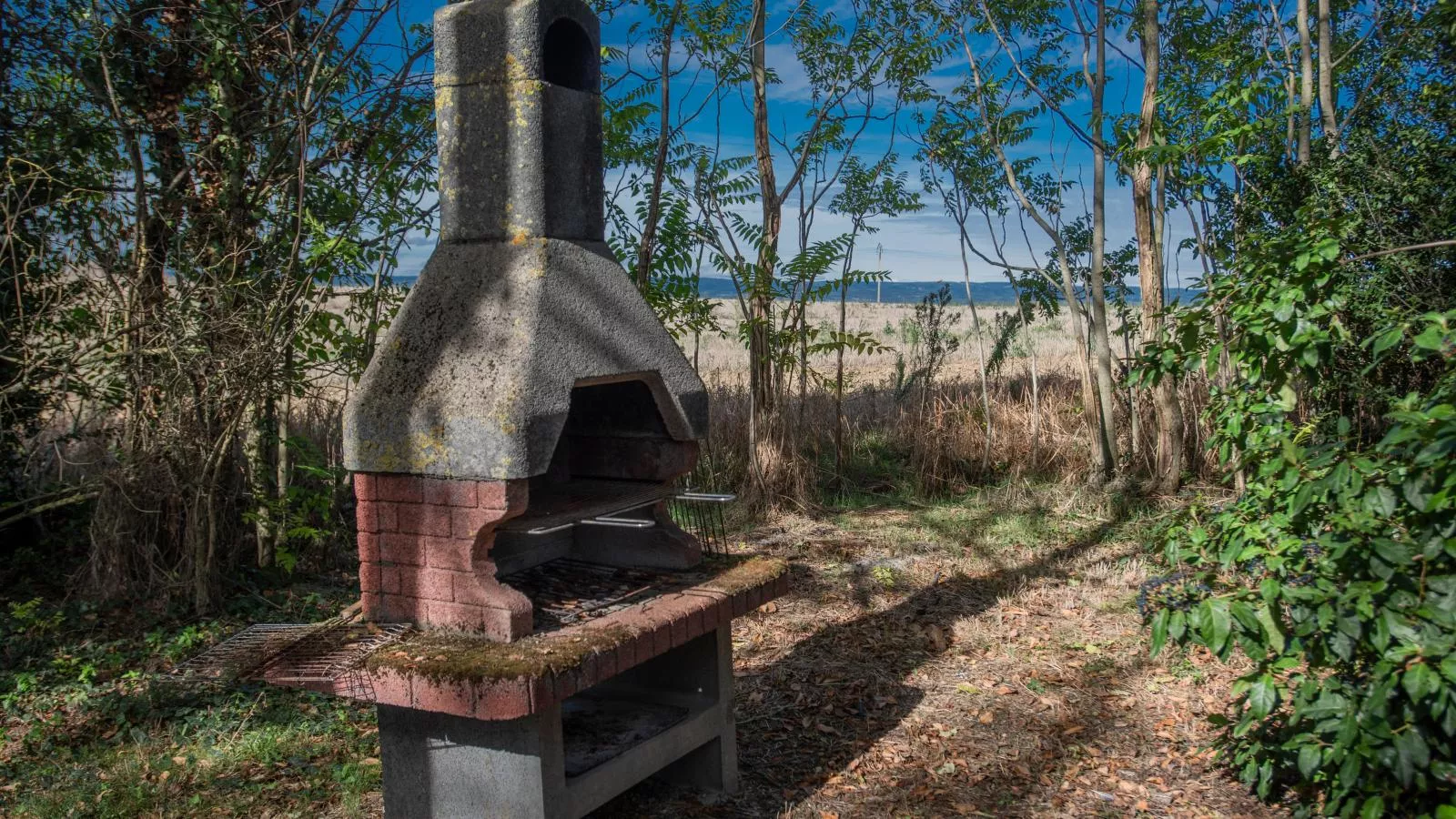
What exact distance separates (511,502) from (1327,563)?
2.60m

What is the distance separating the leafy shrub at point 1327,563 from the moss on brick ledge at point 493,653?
1.83 meters

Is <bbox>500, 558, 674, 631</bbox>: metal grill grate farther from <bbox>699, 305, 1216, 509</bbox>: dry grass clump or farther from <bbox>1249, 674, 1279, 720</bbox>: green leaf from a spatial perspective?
<bbox>699, 305, 1216, 509</bbox>: dry grass clump

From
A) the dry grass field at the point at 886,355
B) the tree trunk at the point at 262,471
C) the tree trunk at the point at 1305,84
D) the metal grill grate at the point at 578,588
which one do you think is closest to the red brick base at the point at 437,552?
the metal grill grate at the point at 578,588

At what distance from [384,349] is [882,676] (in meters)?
3.16

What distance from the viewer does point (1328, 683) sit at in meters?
3.31

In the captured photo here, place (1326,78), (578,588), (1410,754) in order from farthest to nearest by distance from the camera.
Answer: (1326,78) < (578,588) < (1410,754)

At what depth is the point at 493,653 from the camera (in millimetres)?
3361

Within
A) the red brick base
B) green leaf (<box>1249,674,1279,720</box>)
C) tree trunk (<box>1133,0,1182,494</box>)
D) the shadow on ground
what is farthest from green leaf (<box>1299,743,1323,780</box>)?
tree trunk (<box>1133,0,1182,494</box>)

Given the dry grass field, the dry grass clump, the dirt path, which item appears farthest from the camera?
the dry grass field

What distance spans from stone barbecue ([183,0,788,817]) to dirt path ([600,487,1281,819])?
0.65 metres

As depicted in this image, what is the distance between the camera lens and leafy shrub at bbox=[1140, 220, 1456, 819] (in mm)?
2871

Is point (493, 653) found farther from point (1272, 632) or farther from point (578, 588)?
point (1272, 632)

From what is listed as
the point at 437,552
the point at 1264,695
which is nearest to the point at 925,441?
the point at 1264,695

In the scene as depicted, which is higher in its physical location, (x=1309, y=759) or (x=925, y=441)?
(x=925, y=441)
